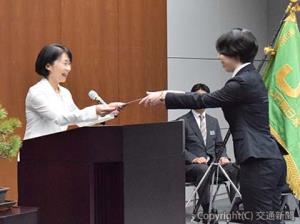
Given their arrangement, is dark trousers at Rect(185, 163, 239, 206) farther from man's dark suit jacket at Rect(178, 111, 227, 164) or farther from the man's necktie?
the man's necktie

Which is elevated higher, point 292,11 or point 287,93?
point 292,11

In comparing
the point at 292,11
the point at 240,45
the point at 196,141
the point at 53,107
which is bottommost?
the point at 196,141

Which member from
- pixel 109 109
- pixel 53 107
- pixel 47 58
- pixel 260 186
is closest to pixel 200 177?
pixel 47 58

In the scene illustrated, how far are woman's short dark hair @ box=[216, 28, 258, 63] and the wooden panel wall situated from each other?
2.58 metres

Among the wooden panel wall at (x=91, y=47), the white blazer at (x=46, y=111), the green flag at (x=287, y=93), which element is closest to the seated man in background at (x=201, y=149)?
the wooden panel wall at (x=91, y=47)

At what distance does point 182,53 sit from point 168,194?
15.6 feet

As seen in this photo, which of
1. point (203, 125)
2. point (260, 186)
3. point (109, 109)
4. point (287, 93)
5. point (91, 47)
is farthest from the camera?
point (203, 125)

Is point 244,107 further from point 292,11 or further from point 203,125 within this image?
point 203,125

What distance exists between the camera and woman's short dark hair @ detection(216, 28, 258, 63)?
2732mm

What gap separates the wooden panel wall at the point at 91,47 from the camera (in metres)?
4.91

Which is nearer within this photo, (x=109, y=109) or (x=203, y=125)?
(x=109, y=109)

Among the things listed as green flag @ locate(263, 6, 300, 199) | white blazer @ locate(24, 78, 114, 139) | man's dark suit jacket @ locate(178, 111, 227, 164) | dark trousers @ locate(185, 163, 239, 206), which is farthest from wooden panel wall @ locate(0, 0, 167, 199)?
green flag @ locate(263, 6, 300, 199)

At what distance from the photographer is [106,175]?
223 centimetres

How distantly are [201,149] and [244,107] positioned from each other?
3.31m
